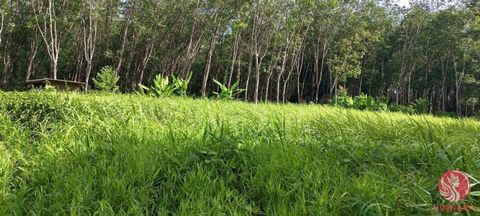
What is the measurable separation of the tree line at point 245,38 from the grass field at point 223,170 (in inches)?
738

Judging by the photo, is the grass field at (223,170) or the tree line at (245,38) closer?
the grass field at (223,170)

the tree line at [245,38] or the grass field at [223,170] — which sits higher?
the tree line at [245,38]

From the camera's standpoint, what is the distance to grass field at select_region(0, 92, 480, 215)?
2.43 m

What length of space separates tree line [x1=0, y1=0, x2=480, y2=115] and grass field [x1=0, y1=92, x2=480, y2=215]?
1875cm

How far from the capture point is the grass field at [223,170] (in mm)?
2430

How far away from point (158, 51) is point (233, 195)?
3096 cm

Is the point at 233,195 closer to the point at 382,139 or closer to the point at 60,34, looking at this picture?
the point at 382,139

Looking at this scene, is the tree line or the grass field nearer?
the grass field

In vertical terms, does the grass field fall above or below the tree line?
below

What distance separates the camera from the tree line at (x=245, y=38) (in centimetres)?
2458

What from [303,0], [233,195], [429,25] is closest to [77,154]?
[233,195]

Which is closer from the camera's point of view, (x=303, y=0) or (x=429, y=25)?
(x=303, y=0)

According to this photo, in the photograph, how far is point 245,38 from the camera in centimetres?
3131

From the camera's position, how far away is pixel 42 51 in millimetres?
29453
